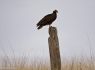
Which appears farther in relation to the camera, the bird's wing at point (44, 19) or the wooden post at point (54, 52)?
the bird's wing at point (44, 19)

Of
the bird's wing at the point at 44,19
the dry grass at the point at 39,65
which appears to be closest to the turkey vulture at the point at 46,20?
the bird's wing at the point at 44,19

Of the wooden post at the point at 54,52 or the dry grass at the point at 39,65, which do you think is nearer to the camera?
the wooden post at the point at 54,52

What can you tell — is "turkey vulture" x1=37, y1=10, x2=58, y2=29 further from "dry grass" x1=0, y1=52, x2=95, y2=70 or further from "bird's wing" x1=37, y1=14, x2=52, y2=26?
"dry grass" x1=0, y1=52, x2=95, y2=70

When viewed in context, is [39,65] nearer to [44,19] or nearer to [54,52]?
[44,19]

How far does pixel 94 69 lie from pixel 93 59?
24 cm

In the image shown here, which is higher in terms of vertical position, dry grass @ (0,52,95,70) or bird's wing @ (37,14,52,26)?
bird's wing @ (37,14,52,26)

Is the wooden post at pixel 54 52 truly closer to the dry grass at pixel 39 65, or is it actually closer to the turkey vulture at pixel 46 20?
the dry grass at pixel 39 65

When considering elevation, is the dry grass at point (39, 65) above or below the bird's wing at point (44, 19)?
below

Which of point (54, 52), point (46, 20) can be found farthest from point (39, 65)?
point (54, 52)

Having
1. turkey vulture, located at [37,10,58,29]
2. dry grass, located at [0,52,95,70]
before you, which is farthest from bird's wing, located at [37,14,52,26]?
dry grass, located at [0,52,95,70]

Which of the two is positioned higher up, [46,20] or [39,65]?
[46,20]

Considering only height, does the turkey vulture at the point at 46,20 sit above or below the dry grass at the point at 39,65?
above

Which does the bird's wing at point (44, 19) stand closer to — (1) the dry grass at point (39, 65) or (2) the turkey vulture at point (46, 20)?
(2) the turkey vulture at point (46, 20)

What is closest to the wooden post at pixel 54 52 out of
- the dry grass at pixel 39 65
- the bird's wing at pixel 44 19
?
the dry grass at pixel 39 65
